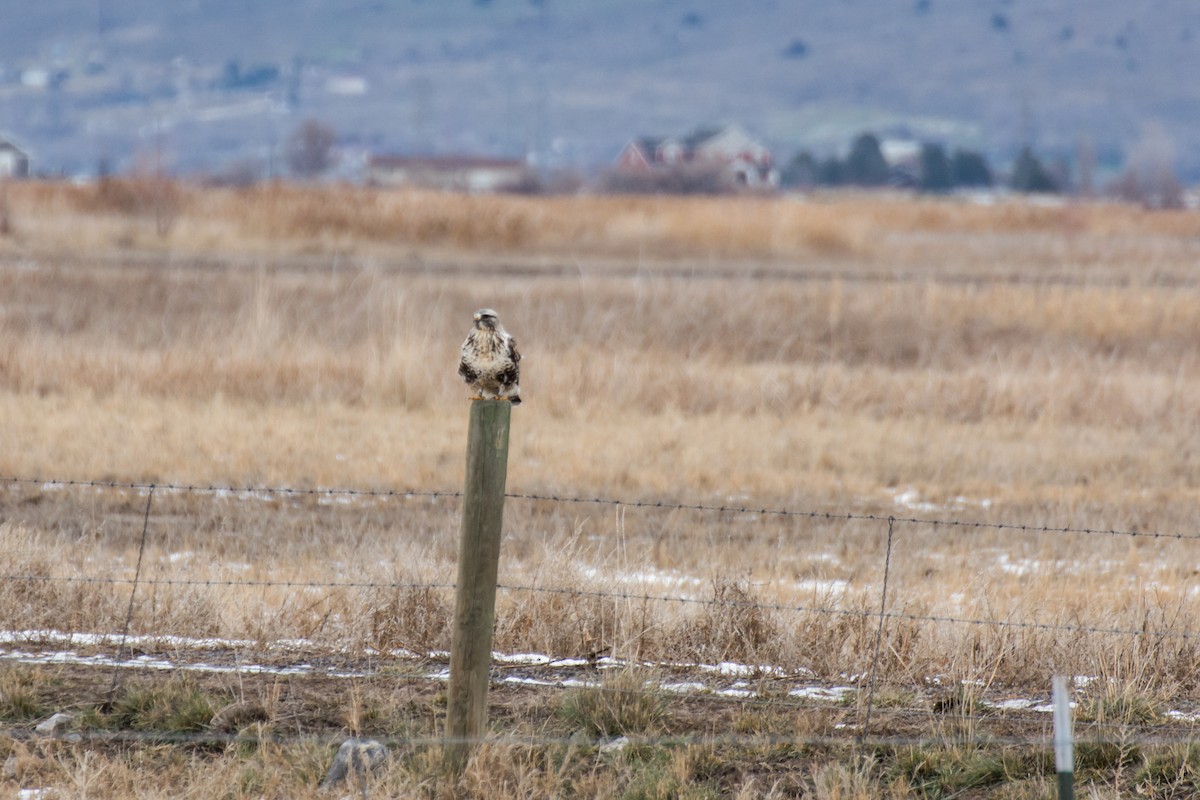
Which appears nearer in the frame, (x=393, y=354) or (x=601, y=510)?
(x=601, y=510)

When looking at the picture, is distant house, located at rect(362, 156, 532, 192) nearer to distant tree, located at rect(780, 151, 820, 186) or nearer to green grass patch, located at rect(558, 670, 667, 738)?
distant tree, located at rect(780, 151, 820, 186)

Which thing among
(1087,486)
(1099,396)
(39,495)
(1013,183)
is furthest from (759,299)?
(1013,183)

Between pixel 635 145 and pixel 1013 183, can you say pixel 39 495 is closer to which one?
pixel 635 145

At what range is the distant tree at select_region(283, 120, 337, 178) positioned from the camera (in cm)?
8053

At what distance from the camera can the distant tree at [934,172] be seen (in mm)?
79625

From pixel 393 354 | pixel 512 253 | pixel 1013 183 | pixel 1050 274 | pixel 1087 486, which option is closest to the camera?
pixel 1087 486

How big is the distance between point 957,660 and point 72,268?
18376 millimetres

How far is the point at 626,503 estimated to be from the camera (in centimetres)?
767

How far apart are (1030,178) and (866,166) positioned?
11.9 meters

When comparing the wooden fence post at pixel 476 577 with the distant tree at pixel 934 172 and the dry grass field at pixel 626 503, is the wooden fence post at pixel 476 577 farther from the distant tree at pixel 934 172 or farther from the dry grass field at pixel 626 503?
the distant tree at pixel 934 172

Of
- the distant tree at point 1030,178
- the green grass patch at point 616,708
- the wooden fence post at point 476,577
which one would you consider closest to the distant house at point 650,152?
the distant tree at point 1030,178

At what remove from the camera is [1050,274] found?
88.5 feet

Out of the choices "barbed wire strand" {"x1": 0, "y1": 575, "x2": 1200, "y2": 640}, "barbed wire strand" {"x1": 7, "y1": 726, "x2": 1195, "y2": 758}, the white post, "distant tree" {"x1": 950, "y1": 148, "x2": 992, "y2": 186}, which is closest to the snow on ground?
"barbed wire strand" {"x1": 0, "y1": 575, "x2": 1200, "y2": 640}

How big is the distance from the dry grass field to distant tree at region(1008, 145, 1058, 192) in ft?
219
